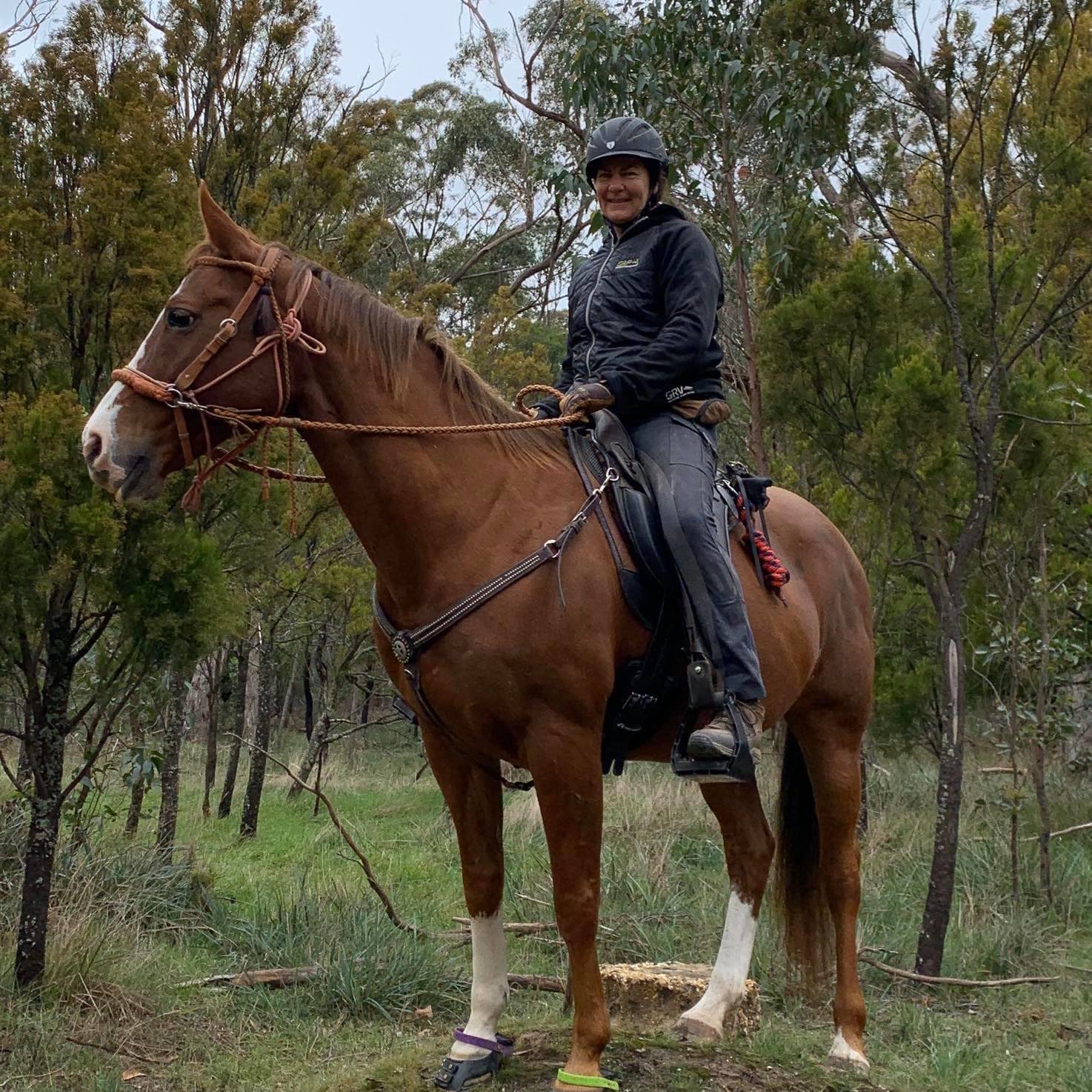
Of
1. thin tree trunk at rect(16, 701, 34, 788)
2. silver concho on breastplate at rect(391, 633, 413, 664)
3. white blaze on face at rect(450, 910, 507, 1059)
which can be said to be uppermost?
silver concho on breastplate at rect(391, 633, 413, 664)

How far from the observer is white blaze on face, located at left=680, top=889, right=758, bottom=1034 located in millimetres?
4367

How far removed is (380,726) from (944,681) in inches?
686

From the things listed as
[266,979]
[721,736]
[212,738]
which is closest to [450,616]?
[721,736]

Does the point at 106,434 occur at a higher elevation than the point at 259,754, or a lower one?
higher

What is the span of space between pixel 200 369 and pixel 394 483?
64 centimetres

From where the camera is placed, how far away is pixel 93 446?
3.09 metres

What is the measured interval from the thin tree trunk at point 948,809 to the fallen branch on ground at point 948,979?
0.10 meters

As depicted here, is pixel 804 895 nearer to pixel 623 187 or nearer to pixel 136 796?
pixel 623 187

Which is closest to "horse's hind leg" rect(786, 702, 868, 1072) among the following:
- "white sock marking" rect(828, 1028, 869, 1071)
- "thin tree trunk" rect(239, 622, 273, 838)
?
"white sock marking" rect(828, 1028, 869, 1071)

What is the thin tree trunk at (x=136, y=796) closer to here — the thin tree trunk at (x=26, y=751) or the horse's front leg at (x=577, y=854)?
the thin tree trunk at (x=26, y=751)

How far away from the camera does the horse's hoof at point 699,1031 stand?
4.31 metres

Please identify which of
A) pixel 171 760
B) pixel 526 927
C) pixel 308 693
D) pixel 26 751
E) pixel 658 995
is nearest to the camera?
pixel 658 995

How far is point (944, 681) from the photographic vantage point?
6211 millimetres

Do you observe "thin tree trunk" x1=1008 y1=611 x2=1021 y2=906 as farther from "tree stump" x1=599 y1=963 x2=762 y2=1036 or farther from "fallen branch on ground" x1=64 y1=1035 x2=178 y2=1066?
"fallen branch on ground" x1=64 y1=1035 x2=178 y2=1066
